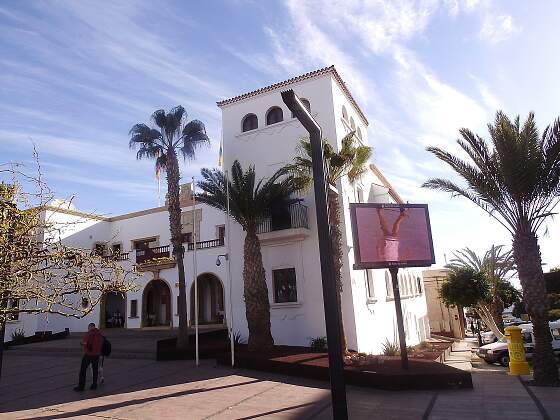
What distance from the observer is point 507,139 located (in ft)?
38.8

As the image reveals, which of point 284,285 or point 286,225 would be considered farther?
point 286,225

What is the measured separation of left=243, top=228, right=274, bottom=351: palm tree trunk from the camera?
14.1 m

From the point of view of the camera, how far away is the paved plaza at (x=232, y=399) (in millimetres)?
7953

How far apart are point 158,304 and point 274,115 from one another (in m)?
15.1

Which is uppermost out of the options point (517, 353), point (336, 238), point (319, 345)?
point (336, 238)

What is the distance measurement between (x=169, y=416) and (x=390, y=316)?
13.7m

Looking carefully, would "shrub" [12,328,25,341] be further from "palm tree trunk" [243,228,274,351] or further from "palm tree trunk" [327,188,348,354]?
"palm tree trunk" [327,188,348,354]

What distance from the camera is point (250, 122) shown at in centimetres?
1917

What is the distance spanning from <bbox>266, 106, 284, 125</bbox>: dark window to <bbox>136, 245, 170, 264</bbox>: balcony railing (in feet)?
34.4

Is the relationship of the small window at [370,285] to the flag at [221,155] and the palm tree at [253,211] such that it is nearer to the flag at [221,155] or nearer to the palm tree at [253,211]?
the palm tree at [253,211]

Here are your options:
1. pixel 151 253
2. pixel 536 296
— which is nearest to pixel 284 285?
pixel 536 296

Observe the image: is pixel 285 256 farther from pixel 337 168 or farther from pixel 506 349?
pixel 506 349

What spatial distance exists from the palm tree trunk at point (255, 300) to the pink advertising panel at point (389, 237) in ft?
12.4

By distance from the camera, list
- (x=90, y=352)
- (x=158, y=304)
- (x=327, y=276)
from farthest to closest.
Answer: (x=158, y=304), (x=90, y=352), (x=327, y=276)
